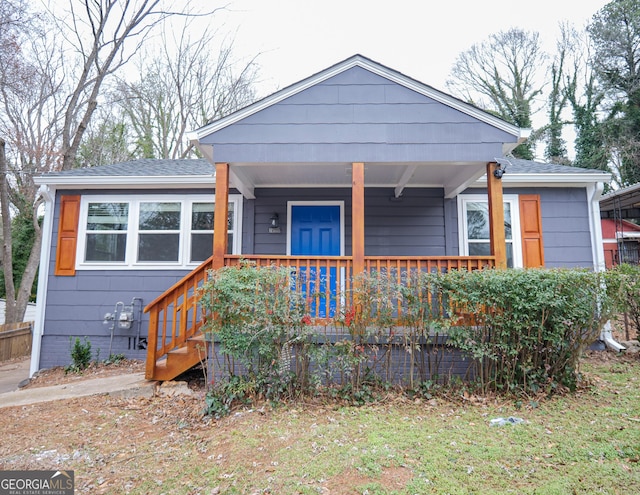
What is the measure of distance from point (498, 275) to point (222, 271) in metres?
2.94

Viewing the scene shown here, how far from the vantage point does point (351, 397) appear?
12.7 feet

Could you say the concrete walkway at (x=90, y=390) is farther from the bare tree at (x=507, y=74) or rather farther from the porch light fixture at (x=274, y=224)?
the bare tree at (x=507, y=74)

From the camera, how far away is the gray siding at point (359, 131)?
4707 millimetres

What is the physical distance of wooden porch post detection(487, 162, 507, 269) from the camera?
4547 mm

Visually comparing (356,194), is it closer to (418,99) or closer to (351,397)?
(418,99)

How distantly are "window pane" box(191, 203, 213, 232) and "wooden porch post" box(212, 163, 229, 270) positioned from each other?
205 cm

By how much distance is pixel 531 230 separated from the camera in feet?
21.0

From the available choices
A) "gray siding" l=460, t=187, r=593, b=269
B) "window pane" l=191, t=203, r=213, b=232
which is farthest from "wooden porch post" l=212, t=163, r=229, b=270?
"gray siding" l=460, t=187, r=593, b=269

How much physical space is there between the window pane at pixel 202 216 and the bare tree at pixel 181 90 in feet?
31.4

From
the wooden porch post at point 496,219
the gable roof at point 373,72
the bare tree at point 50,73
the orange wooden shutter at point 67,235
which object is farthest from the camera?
the bare tree at point 50,73

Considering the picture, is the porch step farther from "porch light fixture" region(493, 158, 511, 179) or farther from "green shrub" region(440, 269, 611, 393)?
"porch light fixture" region(493, 158, 511, 179)

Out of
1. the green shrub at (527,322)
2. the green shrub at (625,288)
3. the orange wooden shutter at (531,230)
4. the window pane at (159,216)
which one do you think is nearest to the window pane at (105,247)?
the window pane at (159,216)

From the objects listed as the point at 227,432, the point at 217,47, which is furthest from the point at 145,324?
the point at 217,47

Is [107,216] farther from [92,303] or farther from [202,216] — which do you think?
[202,216]
